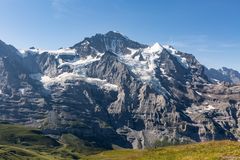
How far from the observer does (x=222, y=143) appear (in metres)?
49.5

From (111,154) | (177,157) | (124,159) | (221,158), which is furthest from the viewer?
(111,154)

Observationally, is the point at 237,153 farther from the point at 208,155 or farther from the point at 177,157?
the point at 177,157

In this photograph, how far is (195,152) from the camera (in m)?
46.3

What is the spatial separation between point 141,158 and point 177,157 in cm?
471

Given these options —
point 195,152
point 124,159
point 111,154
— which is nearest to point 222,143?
point 195,152

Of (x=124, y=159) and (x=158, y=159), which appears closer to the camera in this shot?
(x=158, y=159)

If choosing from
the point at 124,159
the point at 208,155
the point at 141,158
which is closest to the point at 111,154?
the point at 124,159

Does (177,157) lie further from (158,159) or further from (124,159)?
(124,159)

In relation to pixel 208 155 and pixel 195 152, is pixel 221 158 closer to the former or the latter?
pixel 208 155

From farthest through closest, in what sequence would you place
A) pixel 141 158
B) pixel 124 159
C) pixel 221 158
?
pixel 124 159
pixel 141 158
pixel 221 158

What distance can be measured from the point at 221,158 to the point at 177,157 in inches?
209

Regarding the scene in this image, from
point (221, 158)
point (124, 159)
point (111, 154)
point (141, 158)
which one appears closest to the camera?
point (221, 158)

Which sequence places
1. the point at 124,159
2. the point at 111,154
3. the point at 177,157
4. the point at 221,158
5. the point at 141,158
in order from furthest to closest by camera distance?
the point at 111,154 < the point at 124,159 < the point at 141,158 < the point at 177,157 < the point at 221,158

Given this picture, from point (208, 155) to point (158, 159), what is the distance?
17.7 feet
